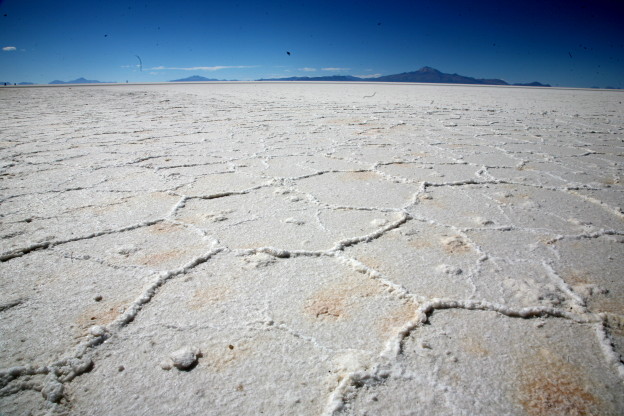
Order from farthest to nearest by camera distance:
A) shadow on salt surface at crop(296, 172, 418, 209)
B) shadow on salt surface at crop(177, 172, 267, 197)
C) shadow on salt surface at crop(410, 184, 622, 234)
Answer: shadow on salt surface at crop(177, 172, 267, 197) → shadow on salt surface at crop(296, 172, 418, 209) → shadow on salt surface at crop(410, 184, 622, 234)

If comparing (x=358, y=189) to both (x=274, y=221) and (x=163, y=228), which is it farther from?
(x=163, y=228)

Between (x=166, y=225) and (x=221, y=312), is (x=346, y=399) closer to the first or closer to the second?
(x=221, y=312)

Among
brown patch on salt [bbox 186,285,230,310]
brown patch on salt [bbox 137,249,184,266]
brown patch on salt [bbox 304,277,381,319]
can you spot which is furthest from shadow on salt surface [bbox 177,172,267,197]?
brown patch on salt [bbox 304,277,381,319]

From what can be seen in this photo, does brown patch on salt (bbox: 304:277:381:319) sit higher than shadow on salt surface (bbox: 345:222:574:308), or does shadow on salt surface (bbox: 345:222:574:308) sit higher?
shadow on salt surface (bbox: 345:222:574:308)

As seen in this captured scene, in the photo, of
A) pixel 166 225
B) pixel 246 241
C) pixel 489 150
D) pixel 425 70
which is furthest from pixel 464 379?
pixel 425 70

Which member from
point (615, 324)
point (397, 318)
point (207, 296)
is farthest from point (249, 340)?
point (615, 324)

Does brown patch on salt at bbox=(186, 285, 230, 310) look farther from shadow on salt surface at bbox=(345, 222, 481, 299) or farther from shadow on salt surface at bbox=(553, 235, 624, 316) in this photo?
shadow on salt surface at bbox=(553, 235, 624, 316)
